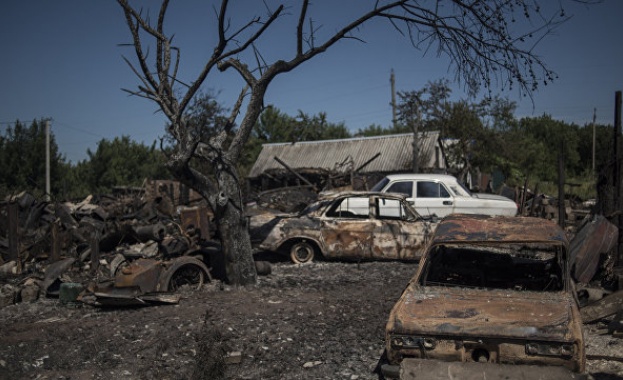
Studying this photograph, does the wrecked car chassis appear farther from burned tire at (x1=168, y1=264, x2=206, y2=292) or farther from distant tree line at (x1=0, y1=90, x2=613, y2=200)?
distant tree line at (x1=0, y1=90, x2=613, y2=200)

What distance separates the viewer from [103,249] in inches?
463

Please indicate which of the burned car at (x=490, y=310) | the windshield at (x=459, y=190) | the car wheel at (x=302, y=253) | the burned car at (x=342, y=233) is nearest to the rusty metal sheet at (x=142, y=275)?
the burned car at (x=342, y=233)

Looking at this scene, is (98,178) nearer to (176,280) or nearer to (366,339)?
(176,280)

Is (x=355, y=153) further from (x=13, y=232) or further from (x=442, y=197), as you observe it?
(x=13, y=232)

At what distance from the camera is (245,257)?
Answer: 883 cm

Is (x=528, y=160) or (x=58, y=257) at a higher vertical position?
(x=528, y=160)

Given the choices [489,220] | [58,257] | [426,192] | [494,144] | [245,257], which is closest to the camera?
[489,220]

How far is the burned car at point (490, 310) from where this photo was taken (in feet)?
13.0

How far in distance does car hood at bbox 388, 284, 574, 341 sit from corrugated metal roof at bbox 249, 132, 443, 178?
21533 mm

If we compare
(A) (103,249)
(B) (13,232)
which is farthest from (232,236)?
(B) (13,232)

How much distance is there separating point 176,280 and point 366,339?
3.70 m

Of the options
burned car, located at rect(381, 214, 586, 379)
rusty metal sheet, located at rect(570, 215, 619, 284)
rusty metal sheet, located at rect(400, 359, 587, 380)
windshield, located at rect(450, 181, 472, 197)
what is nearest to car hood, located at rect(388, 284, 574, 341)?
burned car, located at rect(381, 214, 586, 379)

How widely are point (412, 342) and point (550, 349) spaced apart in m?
1.00

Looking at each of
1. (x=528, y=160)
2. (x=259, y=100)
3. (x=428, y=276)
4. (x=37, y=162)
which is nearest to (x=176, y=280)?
(x=259, y=100)
